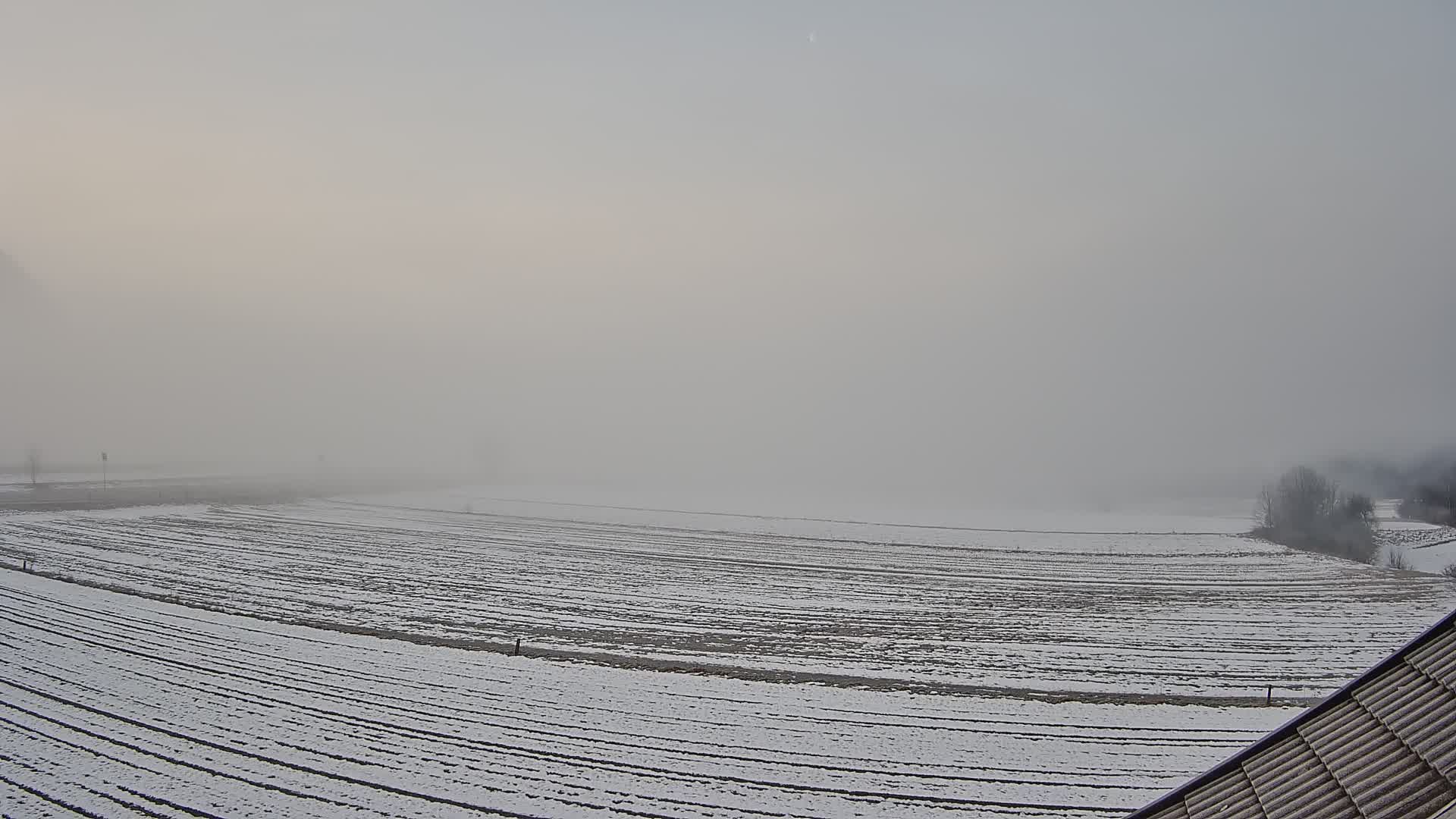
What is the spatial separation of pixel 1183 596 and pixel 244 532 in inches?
A: 2471

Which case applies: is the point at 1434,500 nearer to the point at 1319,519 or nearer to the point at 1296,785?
the point at 1319,519

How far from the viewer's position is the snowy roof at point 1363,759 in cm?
475

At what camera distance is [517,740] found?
57.3 feet

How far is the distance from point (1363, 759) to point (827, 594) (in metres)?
34.0

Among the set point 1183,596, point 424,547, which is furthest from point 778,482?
point 1183,596

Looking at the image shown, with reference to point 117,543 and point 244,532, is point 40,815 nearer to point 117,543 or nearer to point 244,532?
point 117,543

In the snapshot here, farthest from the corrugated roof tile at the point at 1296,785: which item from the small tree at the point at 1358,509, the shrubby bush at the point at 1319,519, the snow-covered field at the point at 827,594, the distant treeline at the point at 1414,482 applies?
the distant treeline at the point at 1414,482

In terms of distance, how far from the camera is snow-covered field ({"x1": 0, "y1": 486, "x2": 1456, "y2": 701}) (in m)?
25.5

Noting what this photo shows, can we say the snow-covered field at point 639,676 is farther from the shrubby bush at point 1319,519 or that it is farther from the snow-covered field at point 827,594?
the shrubby bush at point 1319,519

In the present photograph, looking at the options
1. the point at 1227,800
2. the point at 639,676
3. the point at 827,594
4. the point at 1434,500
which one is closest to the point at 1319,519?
the point at 1434,500

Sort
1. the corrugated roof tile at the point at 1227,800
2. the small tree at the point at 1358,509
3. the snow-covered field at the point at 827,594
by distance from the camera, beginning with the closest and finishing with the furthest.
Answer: the corrugated roof tile at the point at 1227,800 → the snow-covered field at the point at 827,594 → the small tree at the point at 1358,509

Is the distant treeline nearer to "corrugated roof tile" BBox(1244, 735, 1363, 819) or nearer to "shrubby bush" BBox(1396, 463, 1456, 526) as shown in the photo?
"shrubby bush" BBox(1396, 463, 1456, 526)

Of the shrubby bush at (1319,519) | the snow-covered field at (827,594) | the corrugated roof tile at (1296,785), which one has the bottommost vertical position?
the snow-covered field at (827,594)

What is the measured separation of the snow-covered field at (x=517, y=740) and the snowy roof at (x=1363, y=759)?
32.8 feet
